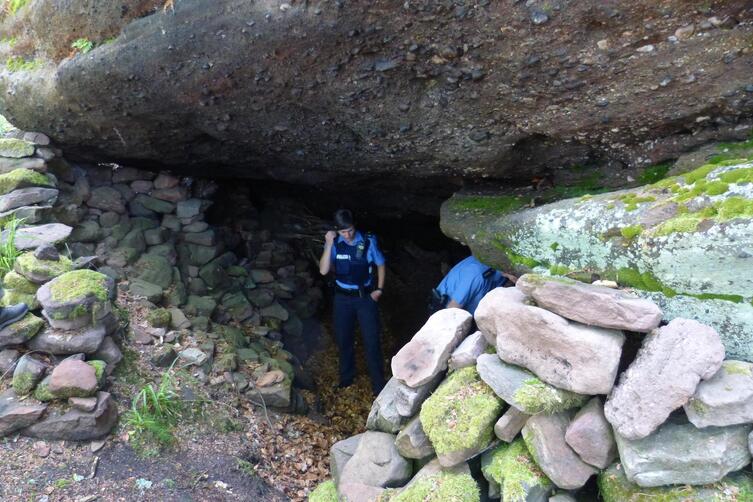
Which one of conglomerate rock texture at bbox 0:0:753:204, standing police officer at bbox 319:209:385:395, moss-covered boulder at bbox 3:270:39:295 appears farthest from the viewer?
standing police officer at bbox 319:209:385:395

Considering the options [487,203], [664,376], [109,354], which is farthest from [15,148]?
[664,376]

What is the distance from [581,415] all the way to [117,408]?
3469 mm

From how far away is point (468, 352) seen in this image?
10.8 feet

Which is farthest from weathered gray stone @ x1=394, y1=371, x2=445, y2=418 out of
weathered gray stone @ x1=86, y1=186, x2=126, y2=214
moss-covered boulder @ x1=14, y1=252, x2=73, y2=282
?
weathered gray stone @ x1=86, y1=186, x2=126, y2=214

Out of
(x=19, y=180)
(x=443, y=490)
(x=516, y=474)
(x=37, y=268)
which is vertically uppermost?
(x=19, y=180)

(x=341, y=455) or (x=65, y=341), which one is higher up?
(x=65, y=341)

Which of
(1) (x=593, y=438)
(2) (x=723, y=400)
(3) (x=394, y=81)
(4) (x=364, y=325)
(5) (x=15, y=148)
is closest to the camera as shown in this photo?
(2) (x=723, y=400)

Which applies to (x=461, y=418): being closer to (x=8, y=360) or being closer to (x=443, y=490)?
(x=443, y=490)

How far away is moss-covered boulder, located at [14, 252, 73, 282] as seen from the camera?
186 inches

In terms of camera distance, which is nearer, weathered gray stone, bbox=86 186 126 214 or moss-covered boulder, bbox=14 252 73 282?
moss-covered boulder, bbox=14 252 73 282

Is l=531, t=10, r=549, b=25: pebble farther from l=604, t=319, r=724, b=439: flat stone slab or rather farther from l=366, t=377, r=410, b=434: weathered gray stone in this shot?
l=366, t=377, r=410, b=434: weathered gray stone

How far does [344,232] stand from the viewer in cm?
623

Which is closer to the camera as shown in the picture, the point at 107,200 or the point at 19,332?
the point at 19,332

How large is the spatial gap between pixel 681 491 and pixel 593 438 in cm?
41
